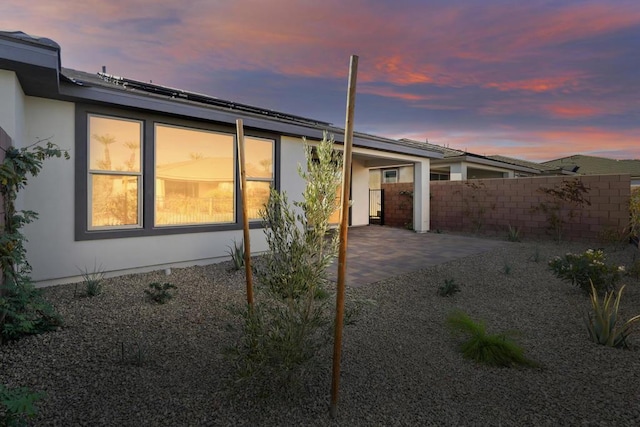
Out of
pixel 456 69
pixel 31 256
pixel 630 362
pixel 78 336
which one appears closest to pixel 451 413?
pixel 630 362

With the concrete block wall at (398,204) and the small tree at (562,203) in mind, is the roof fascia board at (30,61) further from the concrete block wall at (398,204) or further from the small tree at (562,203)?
the small tree at (562,203)

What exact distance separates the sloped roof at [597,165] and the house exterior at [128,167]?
79.4 ft

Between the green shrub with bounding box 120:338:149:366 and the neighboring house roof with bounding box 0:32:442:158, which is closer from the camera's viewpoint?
the green shrub with bounding box 120:338:149:366

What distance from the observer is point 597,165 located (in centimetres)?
2620

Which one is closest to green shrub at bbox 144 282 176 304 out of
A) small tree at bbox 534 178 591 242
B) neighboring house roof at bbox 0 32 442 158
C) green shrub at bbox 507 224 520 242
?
neighboring house roof at bbox 0 32 442 158

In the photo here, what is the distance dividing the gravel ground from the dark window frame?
1065 millimetres

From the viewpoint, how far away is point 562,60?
845 cm

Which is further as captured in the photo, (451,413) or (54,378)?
(54,378)

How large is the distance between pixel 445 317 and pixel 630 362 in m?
1.75

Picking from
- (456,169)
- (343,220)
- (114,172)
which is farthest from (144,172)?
(456,169)

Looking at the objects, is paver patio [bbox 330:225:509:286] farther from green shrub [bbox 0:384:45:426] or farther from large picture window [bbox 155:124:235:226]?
green shrub [bbox 0:384:45:426]

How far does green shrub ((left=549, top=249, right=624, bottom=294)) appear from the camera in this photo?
5.04m

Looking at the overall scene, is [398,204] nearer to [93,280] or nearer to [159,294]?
[159,294]

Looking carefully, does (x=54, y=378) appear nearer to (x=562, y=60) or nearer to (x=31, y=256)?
(x=31, y=256)
